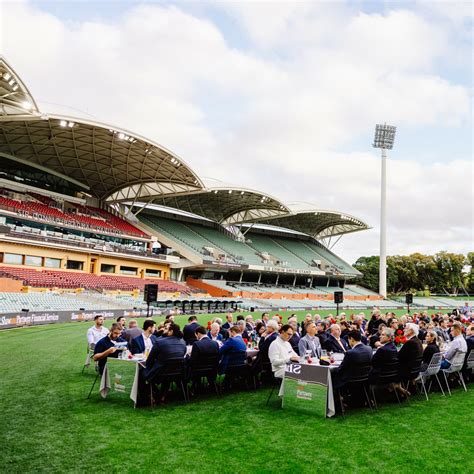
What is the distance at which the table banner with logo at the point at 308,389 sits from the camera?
6902mm

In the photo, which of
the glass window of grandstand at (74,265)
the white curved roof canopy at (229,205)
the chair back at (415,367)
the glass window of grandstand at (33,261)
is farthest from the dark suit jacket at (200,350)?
the white curved roof canopy at (229,205)

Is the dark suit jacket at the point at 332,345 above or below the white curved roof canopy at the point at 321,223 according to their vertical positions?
below

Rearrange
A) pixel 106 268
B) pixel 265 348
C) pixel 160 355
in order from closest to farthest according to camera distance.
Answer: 1. pixel 160 355
2. pixel 265 348
3. pixel 106 268

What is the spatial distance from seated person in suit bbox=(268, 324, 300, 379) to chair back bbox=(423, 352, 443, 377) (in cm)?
289

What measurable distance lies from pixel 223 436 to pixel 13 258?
35.4m

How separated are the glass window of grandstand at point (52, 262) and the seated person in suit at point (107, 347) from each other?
33.4 meters

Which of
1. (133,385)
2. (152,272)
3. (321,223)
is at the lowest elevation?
(133,385)

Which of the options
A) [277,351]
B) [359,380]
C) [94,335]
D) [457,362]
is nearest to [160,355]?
[277,351]

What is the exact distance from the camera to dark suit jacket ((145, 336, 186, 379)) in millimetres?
7339

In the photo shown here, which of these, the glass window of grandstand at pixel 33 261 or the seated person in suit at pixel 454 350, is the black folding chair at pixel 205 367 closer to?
the seated person in suit at pixel 454 350

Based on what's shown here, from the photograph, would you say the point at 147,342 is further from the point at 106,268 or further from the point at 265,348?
the point at 106,268

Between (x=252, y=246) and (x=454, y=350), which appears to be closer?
(x=454, y=350)

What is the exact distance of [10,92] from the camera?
25312 millimetres

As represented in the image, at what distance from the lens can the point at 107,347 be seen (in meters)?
8.80
